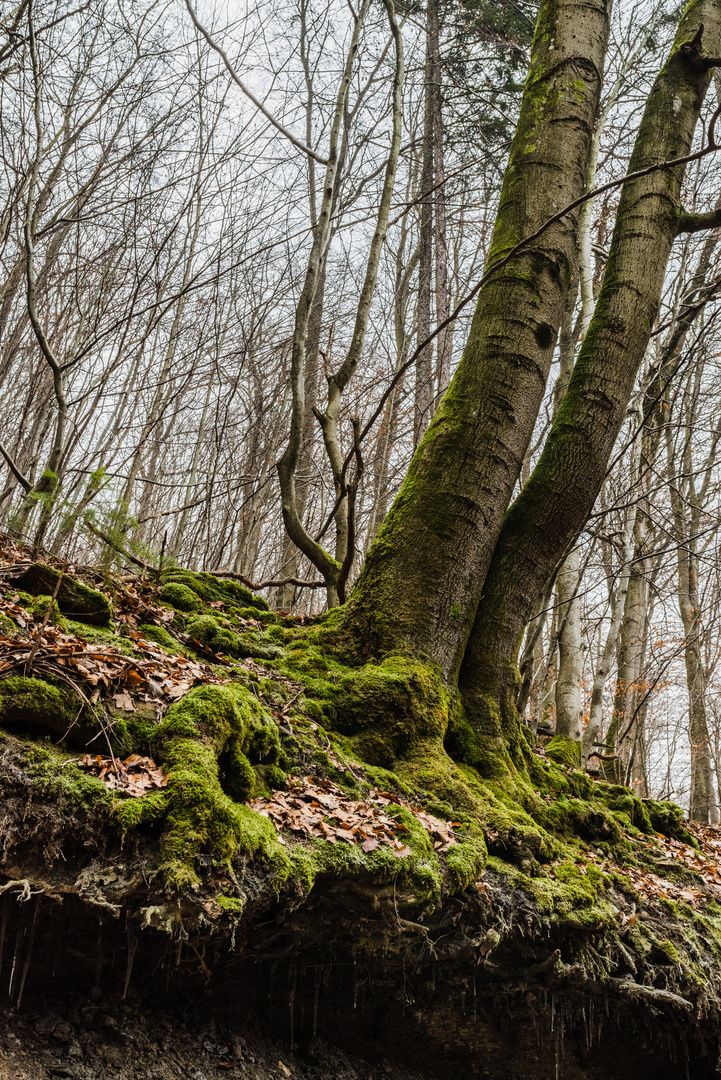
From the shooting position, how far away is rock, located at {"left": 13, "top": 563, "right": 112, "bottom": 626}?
3369 millimetres

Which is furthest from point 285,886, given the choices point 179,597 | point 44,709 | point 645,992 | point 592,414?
point 592,414

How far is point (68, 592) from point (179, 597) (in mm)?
1280

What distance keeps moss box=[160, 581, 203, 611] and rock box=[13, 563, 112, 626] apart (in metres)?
1.11

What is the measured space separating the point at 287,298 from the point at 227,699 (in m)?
9.19

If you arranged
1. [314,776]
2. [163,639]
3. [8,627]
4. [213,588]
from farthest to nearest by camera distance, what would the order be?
1. [213,588]
2. [163,639]
3. [314,776]
4. [8,627]

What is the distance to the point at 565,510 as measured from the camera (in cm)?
436

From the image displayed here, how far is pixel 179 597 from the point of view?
463 cm

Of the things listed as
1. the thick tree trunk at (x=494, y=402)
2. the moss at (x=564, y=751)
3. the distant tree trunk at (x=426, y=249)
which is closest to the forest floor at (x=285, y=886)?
the thick tree trunk at (x=494, y=402)

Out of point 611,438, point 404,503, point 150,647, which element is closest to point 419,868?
point 150,647

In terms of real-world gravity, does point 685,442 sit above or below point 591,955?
above

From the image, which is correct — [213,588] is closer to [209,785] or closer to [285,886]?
[209,785]

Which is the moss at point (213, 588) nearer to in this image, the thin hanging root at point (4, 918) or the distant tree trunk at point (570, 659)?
the thin hanging root at point (4, 918)

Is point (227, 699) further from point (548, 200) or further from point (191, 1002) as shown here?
point (548, 200)

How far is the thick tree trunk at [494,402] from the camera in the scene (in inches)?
155
